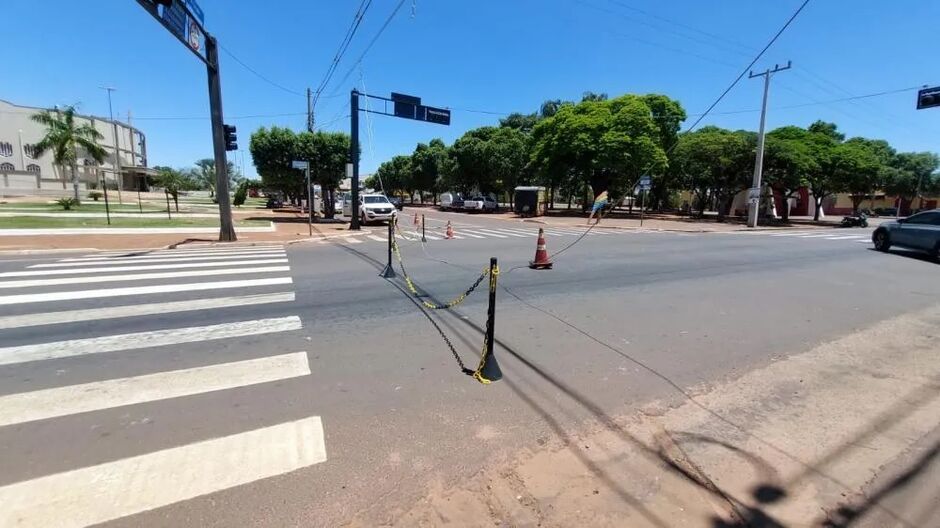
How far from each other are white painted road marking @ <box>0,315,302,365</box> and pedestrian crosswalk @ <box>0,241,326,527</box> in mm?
15

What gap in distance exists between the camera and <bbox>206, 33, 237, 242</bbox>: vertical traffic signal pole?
14.6 metres

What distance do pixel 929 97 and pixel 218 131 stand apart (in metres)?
24.6

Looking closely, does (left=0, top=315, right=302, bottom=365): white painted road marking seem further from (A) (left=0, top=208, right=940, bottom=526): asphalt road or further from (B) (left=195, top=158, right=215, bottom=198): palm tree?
(B) (left=195, top=158, right=215, bottom=198): palm tree

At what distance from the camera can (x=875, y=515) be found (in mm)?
2588

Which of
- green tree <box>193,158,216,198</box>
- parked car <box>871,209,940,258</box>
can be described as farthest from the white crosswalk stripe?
green tree <box>193,158,216,198</box>

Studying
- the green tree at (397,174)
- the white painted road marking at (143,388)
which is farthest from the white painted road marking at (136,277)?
the green tree at (397,174)

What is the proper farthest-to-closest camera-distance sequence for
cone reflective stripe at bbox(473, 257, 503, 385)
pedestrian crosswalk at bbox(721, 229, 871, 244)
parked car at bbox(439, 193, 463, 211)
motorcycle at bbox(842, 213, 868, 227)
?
parked car at bbox(439, 193, 463, 211), motorcycle at bbox(842, 213, 868, 227), pedestrian crosswalk at bbox(721, 229, 871, 244), cone reflective stripe at bbox(473, 257, 503, 385)

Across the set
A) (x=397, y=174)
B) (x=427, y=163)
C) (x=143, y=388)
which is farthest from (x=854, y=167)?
(x=397, y=174)

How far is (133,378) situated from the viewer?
4.15 metres

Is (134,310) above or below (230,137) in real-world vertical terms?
below

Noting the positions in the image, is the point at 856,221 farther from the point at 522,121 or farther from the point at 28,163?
the point at 28,163

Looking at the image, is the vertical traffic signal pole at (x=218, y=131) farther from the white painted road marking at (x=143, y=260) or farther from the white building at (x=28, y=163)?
the white building at (x=28, y=163)

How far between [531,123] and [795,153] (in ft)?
126

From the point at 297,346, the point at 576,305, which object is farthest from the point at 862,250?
the point at 297,346
